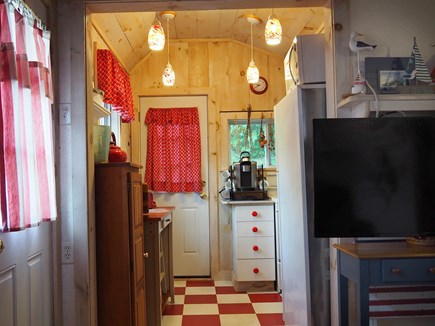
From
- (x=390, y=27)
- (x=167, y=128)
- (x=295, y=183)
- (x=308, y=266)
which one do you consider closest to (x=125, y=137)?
(x=167, y=128)

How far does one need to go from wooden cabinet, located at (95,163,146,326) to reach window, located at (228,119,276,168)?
2622 millimetres

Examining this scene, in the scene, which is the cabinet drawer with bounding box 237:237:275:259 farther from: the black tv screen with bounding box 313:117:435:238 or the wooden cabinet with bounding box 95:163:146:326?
the black tv screen with bounding box 313:117:435:238

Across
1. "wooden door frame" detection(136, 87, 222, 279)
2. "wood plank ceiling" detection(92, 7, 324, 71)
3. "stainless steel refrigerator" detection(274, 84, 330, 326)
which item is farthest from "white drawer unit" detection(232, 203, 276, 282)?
"wood plank ceiling" detection(92, 7, 324, 71)

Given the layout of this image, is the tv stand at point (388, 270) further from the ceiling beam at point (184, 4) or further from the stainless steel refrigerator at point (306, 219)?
the ceiling beam at point (184, 4)

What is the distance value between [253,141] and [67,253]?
3.05m

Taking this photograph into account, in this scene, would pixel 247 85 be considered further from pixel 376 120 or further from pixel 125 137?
pixel 376 120

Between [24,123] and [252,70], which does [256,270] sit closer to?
[252,70]

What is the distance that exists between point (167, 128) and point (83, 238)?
275 centimetres

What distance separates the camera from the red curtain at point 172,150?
189 inches

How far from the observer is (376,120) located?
6.53ft

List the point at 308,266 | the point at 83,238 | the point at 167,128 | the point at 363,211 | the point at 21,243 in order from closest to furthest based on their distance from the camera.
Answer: the point at 21,243
the point at 363,211
the point at 83,238
the point at 308,266
the point at 167,128

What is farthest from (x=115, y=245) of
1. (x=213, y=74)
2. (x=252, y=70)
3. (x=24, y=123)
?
(x=213, y=74)

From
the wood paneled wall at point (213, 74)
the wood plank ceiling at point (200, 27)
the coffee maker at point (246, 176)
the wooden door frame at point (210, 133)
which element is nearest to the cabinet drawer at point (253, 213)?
the coffee maker at point (246, 176)

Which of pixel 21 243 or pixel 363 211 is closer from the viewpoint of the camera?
pixel 21 243
